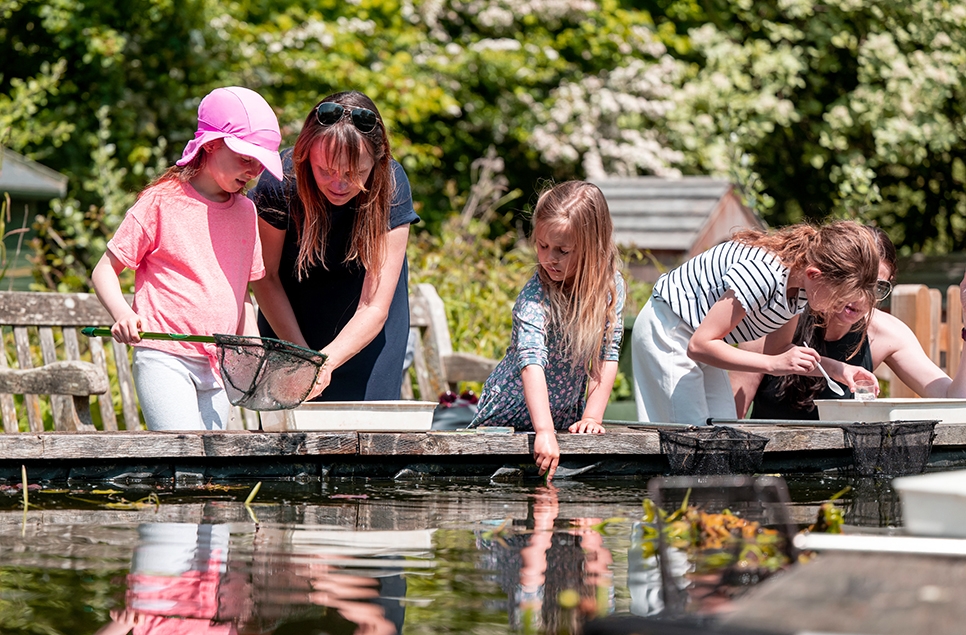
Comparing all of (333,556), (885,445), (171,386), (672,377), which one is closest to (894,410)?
(885,445)

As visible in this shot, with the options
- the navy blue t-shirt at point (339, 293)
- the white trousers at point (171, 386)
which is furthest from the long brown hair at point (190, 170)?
the white trousers at point (171, 386)

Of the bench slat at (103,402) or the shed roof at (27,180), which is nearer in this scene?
the bench slat at (103,402)

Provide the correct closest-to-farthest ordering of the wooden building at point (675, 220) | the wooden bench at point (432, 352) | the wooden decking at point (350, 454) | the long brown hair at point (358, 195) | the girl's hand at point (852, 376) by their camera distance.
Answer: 1. the wooden decking at point (350, 454)
2. the long brown hair at point (358, 195)
3. the girl's hand at point (852, 376)
4. the wooden bench at point (432, 352)
5. the wooden building at point (675, 220)

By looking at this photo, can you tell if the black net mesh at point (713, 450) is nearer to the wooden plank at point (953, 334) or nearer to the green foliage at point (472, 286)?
the green foliage at point (472, 286)

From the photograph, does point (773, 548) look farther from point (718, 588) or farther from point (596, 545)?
point (596, 545)

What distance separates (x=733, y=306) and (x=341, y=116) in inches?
65.6

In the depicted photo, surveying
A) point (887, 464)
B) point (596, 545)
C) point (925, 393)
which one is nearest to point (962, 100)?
point (925, 393)

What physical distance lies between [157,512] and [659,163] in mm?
10215

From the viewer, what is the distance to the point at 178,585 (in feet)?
7.93

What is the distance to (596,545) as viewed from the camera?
2875mm

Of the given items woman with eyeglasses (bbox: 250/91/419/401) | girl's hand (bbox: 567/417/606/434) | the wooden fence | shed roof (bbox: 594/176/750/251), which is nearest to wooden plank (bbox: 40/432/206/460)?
woman with eyeglasses (bbox: 250/91/419/401)

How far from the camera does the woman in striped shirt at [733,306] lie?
4402mm

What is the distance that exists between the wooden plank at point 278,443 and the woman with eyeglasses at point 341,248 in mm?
171

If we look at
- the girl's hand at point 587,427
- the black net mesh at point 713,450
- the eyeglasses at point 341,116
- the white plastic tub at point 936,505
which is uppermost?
the eyeglasses at point 341,116
